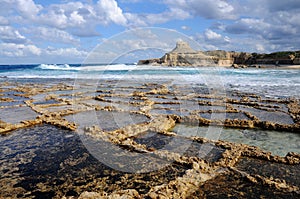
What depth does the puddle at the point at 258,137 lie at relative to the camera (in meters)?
7.12

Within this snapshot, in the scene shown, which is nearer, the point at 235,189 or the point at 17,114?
the point at 235,189

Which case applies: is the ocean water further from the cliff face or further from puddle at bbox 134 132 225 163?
the cliff face

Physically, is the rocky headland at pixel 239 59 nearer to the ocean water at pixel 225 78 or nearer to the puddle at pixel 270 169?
the ocean water at pixel 225 78

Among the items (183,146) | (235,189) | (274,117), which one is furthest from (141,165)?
(274,117)

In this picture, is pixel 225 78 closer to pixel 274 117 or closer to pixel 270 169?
pixel 274 117

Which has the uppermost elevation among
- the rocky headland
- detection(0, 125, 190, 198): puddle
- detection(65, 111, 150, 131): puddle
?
the rocky headland

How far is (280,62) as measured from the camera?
85.9m

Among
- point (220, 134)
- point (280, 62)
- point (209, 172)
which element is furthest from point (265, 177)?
point (280, 62)

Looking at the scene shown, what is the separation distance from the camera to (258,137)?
315 inches

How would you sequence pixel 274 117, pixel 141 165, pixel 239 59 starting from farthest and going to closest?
1. pixel 239 59
2. pixel 274 117
3. pixel 141 165

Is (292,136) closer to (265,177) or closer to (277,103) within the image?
(265,177)

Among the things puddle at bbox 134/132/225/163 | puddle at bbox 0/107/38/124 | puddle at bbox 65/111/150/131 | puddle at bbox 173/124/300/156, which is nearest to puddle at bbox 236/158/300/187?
puddle at bbox 134/132/225/163

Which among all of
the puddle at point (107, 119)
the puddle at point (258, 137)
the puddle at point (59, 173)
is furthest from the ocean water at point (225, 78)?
the puddle at point (59, 173)

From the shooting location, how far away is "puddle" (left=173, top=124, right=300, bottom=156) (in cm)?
712
